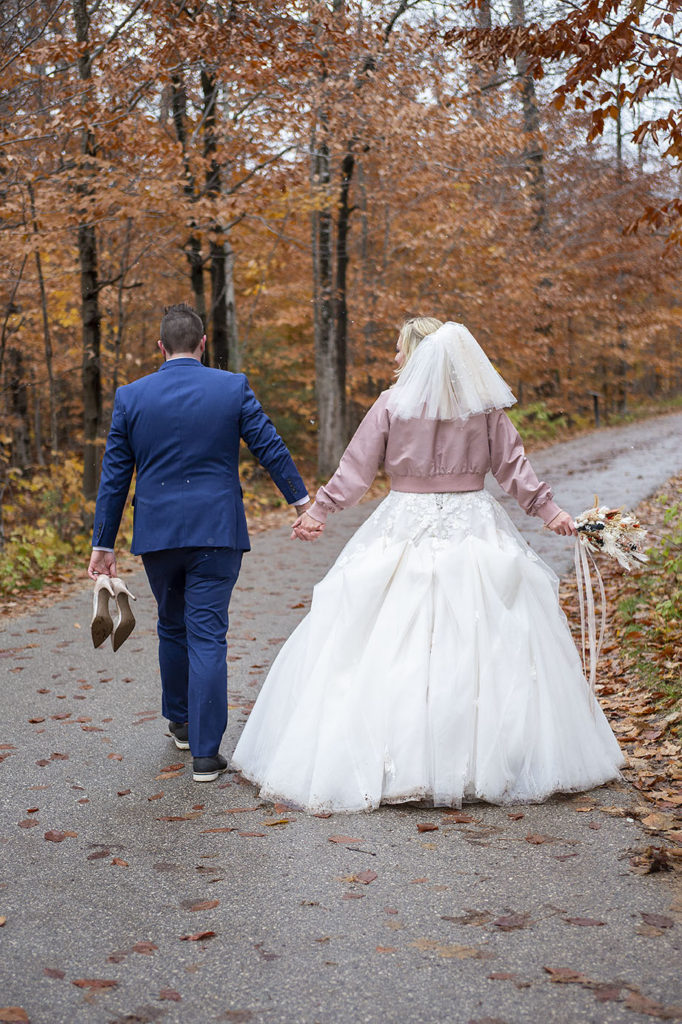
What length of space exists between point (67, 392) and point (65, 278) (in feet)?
29.7

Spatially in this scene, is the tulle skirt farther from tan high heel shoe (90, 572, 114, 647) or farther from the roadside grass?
the roadside grass

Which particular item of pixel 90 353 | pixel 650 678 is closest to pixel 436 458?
Result: pixel 650 678

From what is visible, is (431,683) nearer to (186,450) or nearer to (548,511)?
(548,511)

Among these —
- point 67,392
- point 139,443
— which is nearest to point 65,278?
point 67,392

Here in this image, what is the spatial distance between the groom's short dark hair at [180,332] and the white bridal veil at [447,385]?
3.51 feet

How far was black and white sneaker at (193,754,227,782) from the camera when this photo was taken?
498 centimetres

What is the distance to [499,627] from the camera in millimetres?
4727

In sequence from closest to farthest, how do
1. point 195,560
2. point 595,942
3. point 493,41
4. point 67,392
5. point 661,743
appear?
point 595,942, point 195,560, point 661,743, point 493,41, point 67,392

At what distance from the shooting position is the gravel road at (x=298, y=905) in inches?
117

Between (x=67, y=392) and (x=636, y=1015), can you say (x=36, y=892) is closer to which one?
(x=636, y=1015)

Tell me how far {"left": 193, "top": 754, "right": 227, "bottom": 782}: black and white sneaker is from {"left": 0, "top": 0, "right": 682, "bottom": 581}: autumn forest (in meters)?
4.55

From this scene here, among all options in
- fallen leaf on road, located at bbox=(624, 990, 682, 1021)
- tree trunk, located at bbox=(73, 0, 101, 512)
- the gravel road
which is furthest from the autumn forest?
fallen leaf on road, located at bbox=(624, 990, 682, 1021)

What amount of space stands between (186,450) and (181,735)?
65.2 inches

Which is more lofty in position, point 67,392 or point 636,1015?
point 67,392
